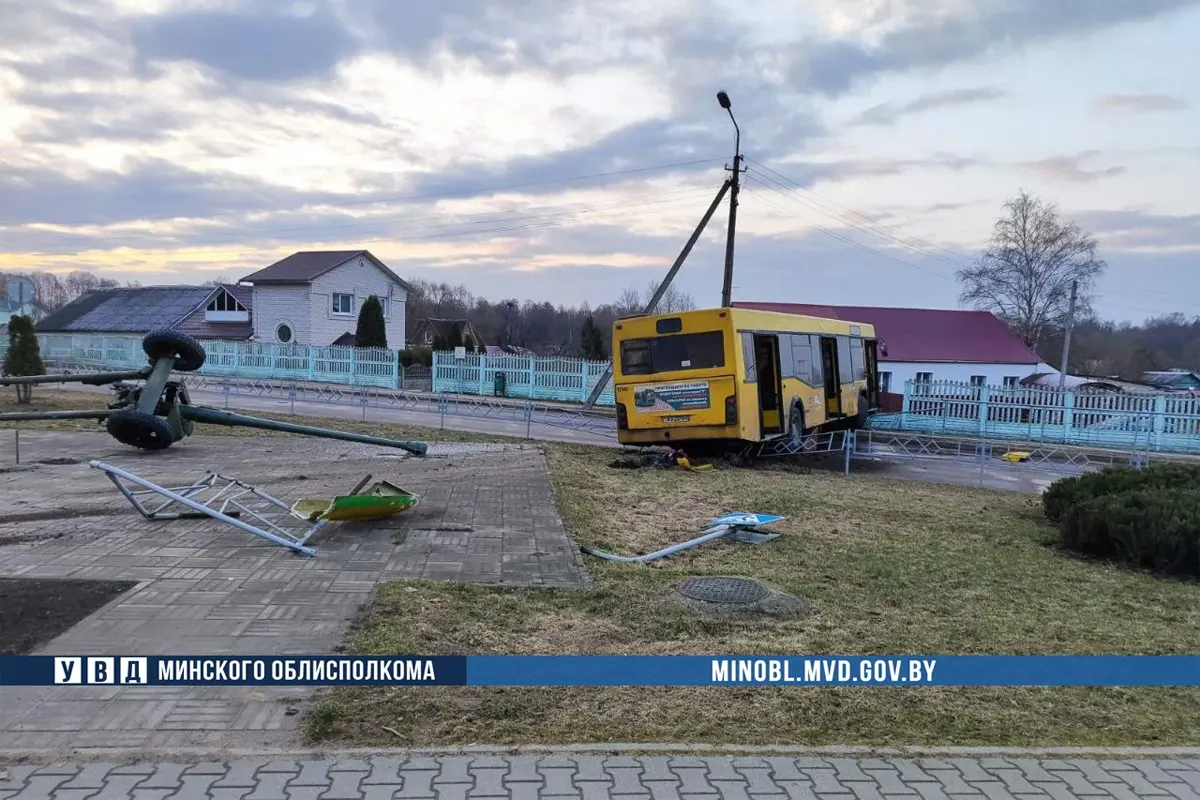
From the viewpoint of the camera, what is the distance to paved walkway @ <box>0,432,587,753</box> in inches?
158

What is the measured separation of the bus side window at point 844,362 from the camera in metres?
20.0

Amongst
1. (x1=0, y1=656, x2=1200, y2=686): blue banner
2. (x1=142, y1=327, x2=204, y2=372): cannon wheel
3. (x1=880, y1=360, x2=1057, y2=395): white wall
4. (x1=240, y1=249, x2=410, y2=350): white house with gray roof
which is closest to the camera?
(x1=0, y1=656, x2=1200, y2=686): blue banner

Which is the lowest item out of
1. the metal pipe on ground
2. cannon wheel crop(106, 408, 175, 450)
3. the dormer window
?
the metal pipe on ground

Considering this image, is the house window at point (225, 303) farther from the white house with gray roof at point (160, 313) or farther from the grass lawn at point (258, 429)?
the grass lawn at point (258, 429)

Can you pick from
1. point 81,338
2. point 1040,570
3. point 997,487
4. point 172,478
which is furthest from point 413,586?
point 81,338

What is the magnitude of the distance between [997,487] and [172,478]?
13980mm

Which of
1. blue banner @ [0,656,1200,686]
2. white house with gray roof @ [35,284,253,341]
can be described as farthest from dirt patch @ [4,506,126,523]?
white house with gray roof @ [35,284,253,341]

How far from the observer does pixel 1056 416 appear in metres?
24.6

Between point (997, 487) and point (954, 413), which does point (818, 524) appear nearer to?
point (997, 487)

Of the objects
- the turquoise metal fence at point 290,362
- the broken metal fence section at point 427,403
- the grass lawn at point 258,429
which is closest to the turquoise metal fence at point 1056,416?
the broken metal fence section at point 427,403

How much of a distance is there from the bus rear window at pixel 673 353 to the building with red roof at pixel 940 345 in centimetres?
2286

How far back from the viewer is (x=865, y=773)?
12.1 ft

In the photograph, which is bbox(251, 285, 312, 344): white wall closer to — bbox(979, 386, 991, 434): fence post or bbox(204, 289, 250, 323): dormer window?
bbox(204, 289, 250, 323): dormer window

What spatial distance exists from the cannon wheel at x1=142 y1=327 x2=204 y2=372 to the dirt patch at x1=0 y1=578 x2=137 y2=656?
19.4 feet
